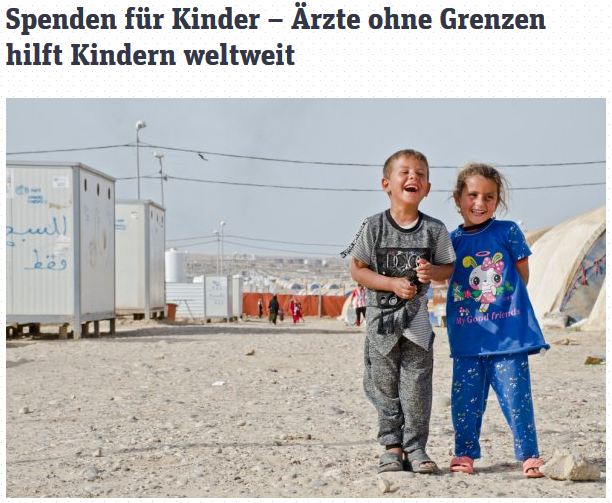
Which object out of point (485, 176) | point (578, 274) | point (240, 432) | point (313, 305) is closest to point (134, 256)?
point (578, 274)

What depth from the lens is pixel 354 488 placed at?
3.62 metres

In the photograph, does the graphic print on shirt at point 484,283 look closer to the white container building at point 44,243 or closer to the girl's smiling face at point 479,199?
the girl's smiling face at point 479,199

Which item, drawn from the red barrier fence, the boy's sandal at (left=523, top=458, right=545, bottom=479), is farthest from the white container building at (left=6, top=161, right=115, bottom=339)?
the red barrier fence


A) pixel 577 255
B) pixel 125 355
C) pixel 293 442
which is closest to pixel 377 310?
pixel 293 442

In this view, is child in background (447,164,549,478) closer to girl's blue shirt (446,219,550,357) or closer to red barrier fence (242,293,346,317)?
girl's blue shirt (446,219,550,357)

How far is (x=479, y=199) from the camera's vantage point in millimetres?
4043

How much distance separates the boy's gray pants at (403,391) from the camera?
383cm

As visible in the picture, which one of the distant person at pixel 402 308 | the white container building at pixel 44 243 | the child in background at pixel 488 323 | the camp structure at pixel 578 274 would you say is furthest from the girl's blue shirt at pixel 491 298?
the camp structure at pixel 578 274

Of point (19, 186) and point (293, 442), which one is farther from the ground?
point (19, 186)

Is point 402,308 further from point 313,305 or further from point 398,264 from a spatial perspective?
point 313,305

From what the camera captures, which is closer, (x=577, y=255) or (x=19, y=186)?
(x=19, y=186)

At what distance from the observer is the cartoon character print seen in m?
3.94
